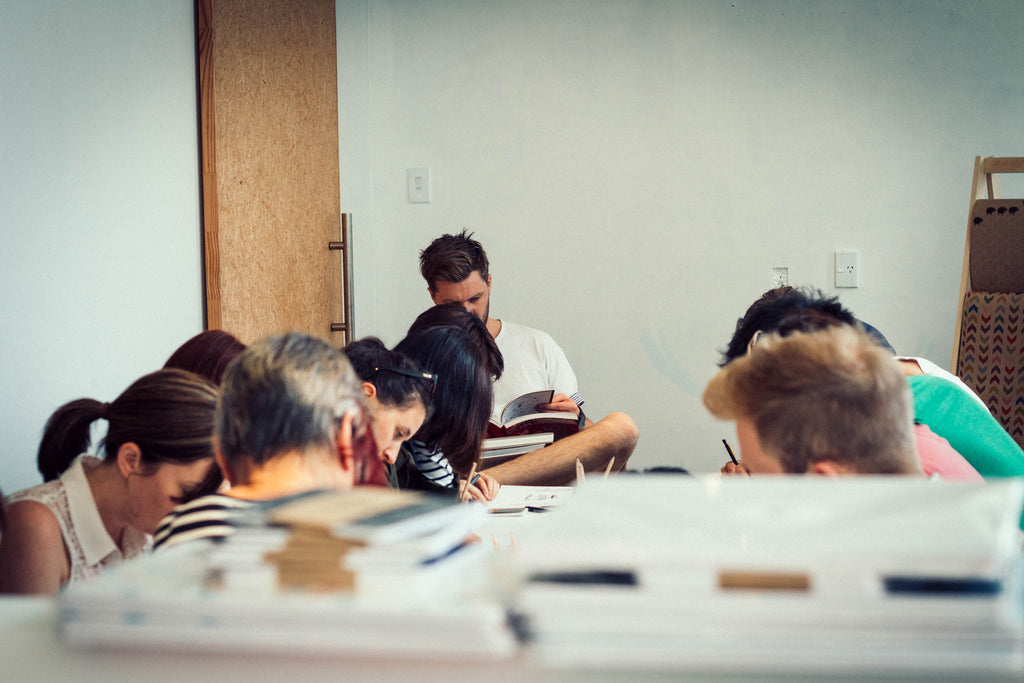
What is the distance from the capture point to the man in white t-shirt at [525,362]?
2.40 metres

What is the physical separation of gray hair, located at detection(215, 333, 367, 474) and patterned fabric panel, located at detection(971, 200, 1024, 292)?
2584 mm

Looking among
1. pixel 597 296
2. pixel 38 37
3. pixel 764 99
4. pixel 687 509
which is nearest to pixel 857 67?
pixel 764 99

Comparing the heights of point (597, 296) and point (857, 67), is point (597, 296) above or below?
below

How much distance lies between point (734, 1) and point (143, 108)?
232 cm

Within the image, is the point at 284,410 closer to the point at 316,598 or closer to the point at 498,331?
the point at 316,598

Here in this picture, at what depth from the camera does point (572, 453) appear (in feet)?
7.75

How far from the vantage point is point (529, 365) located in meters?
3.35

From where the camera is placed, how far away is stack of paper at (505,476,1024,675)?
1.57 ft

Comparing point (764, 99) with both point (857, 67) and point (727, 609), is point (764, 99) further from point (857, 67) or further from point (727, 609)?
point (727, 609)

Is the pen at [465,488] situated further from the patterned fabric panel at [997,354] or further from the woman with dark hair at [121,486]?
the patterned fabric panel at [997,354]

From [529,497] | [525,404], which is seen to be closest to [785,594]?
[529,497]

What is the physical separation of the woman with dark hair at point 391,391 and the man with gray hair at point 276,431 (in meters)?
0.81

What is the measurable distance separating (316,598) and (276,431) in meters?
0.37

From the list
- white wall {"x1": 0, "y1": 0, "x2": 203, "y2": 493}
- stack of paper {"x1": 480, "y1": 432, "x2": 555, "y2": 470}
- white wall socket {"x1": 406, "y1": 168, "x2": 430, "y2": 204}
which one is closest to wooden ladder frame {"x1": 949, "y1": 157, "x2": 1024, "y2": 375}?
stack of paper {"x1": 480, "y1": 432, "x2": 555, "y2": 470}
